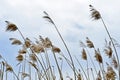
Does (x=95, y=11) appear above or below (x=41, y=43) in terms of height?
above

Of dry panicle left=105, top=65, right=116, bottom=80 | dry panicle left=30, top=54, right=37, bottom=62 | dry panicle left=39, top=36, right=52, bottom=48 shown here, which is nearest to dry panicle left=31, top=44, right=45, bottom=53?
dry panicle left=39, top=36, right=52, bottom=48

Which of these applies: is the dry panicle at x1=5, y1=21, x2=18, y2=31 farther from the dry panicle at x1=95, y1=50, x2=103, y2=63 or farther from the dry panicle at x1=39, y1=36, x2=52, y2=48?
the dry panicle at x1=95, y1=50, x2=103, y2=63

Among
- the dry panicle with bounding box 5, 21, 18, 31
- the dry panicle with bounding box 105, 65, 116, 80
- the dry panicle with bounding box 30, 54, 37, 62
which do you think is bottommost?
the dry panicle with bounding box 105, 65, 116, 80

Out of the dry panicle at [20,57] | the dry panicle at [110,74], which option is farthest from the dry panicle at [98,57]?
the dry panicle at [20,57]

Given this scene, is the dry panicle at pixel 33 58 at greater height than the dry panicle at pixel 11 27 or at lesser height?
lesser

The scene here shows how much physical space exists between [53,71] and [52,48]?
2.06 feet

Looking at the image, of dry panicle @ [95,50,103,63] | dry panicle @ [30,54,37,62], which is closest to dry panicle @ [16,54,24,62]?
dry panicle @ [30,54,37,62]

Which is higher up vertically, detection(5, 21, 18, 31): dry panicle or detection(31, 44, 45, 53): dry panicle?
detection(5, 21, 18, 31): dry panicle

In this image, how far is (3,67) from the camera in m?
7.33

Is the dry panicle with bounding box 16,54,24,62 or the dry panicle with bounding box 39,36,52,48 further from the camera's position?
the dry panicle with bounding box 16,54,24,62

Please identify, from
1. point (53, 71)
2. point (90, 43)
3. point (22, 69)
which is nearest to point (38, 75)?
point (53, 71)

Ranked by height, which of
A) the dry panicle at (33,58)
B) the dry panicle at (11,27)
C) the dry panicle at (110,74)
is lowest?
the dry panicle at (110,74)

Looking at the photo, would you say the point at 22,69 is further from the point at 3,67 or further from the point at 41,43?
the point at 41,43

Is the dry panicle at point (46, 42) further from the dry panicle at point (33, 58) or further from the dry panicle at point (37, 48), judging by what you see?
the dry panicle at point (33, 58)
